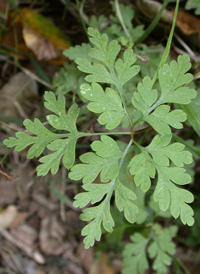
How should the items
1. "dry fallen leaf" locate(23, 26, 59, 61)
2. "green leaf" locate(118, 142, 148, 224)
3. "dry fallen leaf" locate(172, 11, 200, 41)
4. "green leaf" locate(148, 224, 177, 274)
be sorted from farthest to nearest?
"dry fallen leaf" locate(23, 26, 59, 61) → "green leaf" locate(148, 224, 177, 274) → "dry fallen leaf" locate(172, 11, 200, 41) → "green leaf" locate(118, 142, 148, 224)

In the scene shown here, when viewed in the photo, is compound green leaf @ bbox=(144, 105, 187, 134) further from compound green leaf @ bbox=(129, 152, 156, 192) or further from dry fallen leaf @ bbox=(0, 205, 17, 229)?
dry fallen leaf @ bbox=(0, 205, 17, 229)

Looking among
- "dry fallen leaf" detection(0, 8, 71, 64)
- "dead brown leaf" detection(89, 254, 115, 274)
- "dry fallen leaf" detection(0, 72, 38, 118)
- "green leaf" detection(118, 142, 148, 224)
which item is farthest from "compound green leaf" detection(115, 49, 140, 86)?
"dead brown leaf" detection(89, 254, 115, 274)

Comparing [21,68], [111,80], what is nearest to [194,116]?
[111,80]

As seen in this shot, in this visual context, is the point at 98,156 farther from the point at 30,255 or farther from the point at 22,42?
the point at 30,255

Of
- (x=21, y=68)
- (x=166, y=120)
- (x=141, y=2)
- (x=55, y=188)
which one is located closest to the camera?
(x=166, y=120)

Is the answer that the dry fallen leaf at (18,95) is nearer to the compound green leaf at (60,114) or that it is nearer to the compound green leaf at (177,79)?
the compound green leaf at (60,114)

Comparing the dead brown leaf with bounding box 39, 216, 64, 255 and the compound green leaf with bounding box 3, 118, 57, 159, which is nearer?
the compound green leaf with bounding box 3, 118, 57, 159

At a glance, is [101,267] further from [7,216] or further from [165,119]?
[165,119]
